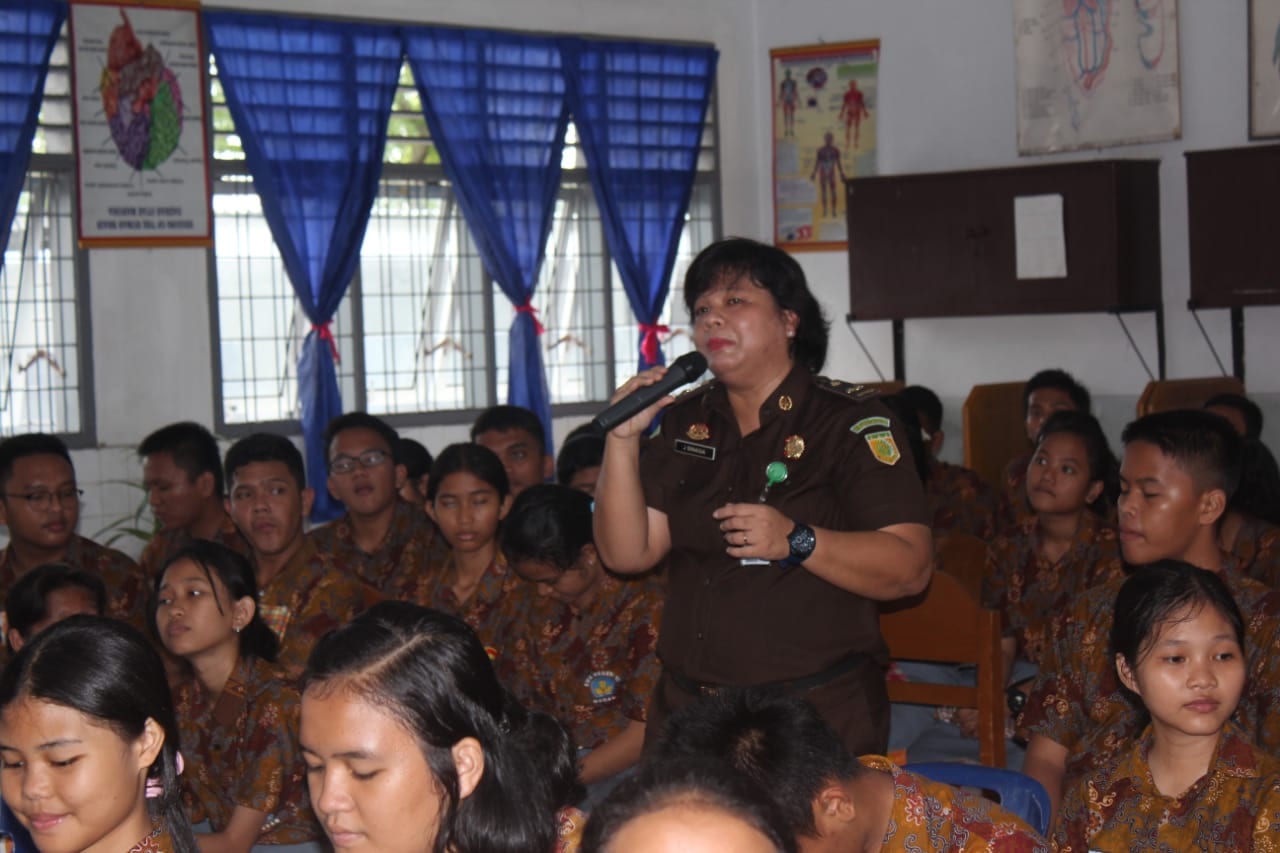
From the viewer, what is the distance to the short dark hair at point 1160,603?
7.07 feet

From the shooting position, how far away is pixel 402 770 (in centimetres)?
154

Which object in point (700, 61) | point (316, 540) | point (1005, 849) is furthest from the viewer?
point (700, 61)

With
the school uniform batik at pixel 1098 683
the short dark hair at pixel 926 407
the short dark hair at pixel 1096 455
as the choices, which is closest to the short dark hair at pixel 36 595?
the school uniform batik at pixel 1098 683

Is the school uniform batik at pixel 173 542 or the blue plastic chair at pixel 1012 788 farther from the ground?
the school uniform batik at pixel 173 542

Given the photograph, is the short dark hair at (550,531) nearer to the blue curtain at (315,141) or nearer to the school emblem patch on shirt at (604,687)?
the school emblem patch on shirt at (604,687)

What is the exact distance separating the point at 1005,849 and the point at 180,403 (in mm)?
5363

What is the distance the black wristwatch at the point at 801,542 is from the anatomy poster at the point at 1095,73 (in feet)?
17.7

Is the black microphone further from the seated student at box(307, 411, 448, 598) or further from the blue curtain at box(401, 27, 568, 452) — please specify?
the blue curtain at box(401, 27, 568, 452)

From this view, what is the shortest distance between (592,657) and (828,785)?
162 centimetres

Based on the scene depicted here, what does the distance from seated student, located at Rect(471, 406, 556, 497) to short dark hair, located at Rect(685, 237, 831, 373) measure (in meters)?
2.26

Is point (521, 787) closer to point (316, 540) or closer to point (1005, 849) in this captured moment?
point (1005, 849)

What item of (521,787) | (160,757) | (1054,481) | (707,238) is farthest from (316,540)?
(707,238)

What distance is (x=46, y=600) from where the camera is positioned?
303 cm

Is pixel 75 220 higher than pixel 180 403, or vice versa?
pixel 75 220
